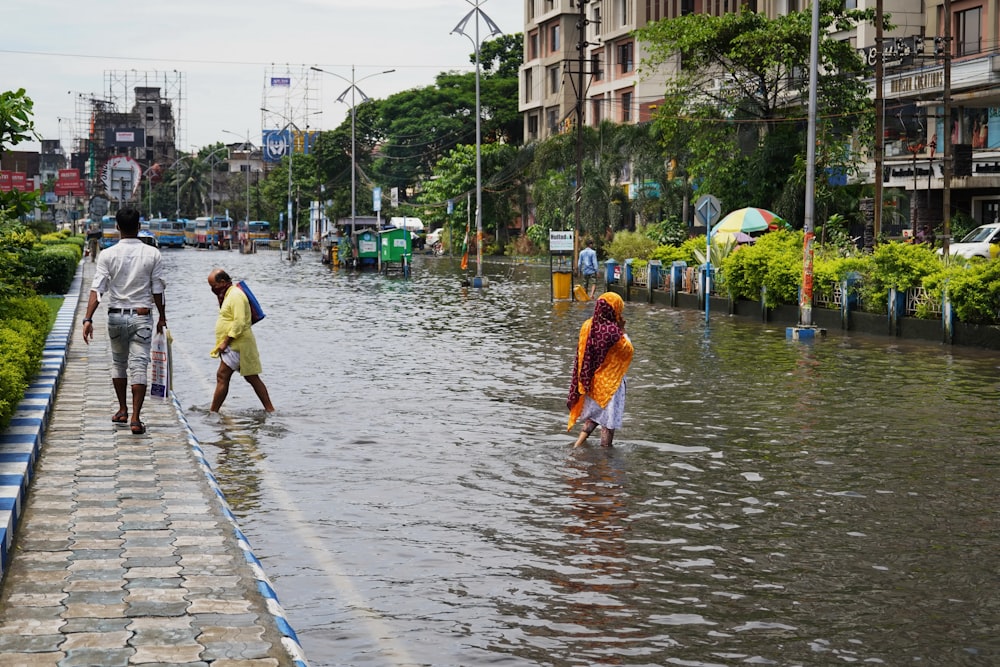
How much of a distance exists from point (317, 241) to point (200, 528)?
10589 cm

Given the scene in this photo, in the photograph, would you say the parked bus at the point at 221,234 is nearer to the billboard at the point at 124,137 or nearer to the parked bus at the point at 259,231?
the parked bus at the point at 259,231

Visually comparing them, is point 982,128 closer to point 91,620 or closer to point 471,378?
point 471,378

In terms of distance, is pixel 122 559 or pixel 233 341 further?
pixel 233 341

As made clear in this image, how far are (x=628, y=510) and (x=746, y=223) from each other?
31.4m

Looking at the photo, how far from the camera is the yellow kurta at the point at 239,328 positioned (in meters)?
13.6

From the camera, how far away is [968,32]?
155 ft

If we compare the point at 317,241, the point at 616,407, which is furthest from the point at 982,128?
the point at 317,241

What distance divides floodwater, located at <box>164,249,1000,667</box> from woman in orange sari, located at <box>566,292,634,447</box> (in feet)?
1.05

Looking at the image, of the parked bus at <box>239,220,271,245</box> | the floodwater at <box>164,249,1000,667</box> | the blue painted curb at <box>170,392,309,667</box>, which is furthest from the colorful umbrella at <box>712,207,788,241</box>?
the parked bus at <box>239,220,271,245</box>

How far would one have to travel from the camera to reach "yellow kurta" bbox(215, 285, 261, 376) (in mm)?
13648

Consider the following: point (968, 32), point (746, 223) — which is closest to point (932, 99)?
point (968, 32)

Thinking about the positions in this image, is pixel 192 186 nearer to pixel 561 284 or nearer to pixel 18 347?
pixel 561 284

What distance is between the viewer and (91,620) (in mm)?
5934

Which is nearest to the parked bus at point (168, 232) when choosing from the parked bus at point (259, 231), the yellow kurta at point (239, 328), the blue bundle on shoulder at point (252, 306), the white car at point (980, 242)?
the parked bus at point (259, 231)
